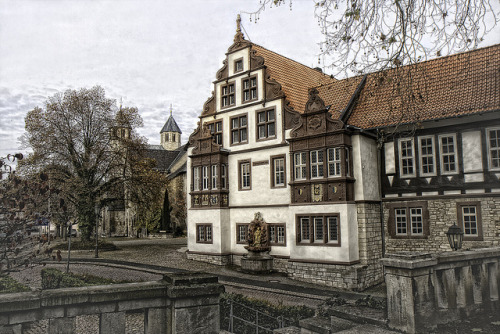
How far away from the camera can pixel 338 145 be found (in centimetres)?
1931

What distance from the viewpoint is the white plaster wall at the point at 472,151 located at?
683 inches

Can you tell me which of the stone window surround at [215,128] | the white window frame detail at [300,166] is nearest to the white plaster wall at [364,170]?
the white window frame detail at [300,166]

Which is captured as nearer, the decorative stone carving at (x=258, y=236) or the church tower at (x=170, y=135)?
the decorative stone carving at (x=258, y=236)

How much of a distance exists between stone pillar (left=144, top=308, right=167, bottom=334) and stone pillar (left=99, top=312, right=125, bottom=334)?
329mm

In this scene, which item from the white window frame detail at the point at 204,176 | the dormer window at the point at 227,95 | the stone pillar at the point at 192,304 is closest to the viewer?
the stone pillar at the point at 192,304

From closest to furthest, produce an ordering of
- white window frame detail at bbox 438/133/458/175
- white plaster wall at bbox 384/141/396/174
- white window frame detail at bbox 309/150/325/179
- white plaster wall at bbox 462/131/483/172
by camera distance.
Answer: white plaster wall at bbox 462/131/483/172, white window frame detail at bbox 438/133/458/175, white plaster wall at bbox 384/141/396/174, white window frame detail at bbox 309/150/325/179

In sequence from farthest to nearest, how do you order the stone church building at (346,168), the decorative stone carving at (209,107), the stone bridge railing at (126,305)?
the decorative stone carving at (209,107) → the stone church building at (346,168) → the stone bridge railing at (126,305)

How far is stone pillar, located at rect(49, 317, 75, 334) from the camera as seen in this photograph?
4812 millimetres

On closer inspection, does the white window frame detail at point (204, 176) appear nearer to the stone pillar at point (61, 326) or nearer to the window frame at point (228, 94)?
the window frame at point (228, 94)

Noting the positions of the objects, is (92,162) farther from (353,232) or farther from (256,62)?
(353,232)

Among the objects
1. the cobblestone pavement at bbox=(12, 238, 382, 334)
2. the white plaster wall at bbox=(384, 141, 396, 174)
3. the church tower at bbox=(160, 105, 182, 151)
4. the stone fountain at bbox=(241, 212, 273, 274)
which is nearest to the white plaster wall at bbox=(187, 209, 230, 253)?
the cobblestone pavement at bbox=(12, 238, 382, 334)

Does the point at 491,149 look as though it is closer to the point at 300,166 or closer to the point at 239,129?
the point at 300,166

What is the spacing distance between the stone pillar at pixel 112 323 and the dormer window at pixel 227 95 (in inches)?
821

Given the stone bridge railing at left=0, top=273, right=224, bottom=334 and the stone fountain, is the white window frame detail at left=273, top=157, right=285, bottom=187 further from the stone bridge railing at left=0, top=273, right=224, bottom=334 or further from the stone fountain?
the stone bridge railing at left=0, top=273, right=224, bottom=334
